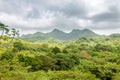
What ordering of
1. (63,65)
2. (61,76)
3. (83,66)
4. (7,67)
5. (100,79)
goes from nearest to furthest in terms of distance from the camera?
1. (7,67)
2. (61,76)
3. (100,79)
4. (63,65)
5. (83,66)

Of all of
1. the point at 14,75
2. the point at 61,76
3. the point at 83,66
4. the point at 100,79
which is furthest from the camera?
→ the point at 83,66

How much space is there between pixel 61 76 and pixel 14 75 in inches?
1012

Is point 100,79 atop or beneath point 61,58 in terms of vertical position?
beneath

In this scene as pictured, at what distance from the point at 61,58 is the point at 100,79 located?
11476 millimetres

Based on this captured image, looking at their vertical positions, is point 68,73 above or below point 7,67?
below

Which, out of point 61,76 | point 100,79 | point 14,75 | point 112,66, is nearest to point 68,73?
point 61,76

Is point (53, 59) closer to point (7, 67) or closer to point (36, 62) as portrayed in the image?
point (36, 62)

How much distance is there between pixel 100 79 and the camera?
5203 centimetres

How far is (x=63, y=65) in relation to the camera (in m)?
57.0

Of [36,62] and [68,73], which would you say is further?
[36,62]

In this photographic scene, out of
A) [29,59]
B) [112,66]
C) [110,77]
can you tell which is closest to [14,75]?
[29,59]

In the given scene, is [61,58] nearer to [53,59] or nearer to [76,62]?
[53,59]

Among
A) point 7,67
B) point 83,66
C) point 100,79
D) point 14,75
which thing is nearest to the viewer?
point 7,67

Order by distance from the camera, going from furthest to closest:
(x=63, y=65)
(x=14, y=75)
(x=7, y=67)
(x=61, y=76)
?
(x=63, y=65)
(x=61, y=76)
(x=14, y=75)
(x=7, y=67)
